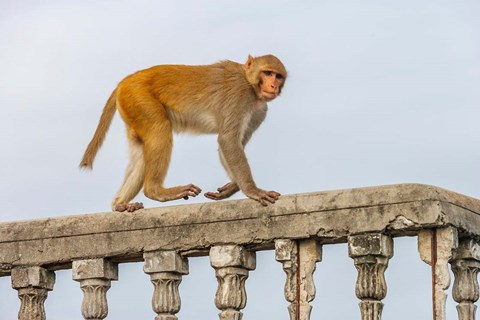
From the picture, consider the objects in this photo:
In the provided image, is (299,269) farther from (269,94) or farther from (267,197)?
(269,94)

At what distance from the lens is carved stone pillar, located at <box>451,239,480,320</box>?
353 inches

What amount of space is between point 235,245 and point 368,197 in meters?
1.16

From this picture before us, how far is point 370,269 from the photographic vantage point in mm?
8516

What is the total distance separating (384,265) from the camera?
8547mm

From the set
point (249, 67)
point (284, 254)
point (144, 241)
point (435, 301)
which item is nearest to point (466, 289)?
point (435, 301)

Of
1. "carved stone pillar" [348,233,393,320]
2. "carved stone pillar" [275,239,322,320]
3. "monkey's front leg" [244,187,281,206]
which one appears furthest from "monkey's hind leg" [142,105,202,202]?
"carved stone pillar" [348,233,393,320]

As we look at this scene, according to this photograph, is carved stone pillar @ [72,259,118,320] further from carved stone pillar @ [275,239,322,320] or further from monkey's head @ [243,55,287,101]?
monkey's head @ [243,55,287,101]

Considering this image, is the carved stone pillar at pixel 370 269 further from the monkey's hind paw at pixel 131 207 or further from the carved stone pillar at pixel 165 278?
the monkey's hind paw at pixel 131 207

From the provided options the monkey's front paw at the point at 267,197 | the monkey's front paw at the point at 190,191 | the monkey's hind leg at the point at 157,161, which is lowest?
the monkey's front paw at the point at 267,197

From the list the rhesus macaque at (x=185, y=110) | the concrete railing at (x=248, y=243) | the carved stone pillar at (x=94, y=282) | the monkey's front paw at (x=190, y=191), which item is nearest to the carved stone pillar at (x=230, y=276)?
the concrete railing at (x=248, y=243)

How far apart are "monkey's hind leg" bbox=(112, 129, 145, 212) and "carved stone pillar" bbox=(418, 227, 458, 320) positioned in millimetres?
3504

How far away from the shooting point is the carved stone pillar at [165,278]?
9227 millimetres

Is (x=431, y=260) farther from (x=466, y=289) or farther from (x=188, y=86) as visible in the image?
(x=188, y=86)

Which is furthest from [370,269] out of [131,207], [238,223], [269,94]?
A: [269,94]
